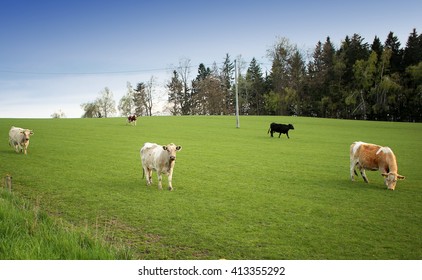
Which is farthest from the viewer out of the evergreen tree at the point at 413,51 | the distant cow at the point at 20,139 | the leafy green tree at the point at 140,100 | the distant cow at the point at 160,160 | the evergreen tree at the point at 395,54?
the leafy green tree at the point at 140,100

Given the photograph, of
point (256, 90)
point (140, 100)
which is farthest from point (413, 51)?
point (140, 100)

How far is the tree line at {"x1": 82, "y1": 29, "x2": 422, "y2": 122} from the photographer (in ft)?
142

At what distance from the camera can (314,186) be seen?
9.30 meters

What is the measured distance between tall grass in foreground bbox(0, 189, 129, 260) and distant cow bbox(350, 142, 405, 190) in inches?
308

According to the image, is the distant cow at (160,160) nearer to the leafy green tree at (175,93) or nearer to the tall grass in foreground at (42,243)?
the tall grass in foreground at (42,243)

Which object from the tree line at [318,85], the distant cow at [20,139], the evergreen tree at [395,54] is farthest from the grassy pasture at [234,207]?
the evergreen tree at [395,54]

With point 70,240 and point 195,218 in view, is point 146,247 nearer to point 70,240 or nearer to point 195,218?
point 70,240

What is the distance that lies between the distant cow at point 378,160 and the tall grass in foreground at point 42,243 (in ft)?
25.6

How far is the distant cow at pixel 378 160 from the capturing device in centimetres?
900

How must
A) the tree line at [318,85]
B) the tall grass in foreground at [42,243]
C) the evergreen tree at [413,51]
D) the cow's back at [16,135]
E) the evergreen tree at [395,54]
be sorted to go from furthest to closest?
the evergreen tree at [395,54] → the tree line at [318,85] → the evergreen tree at [413,51] → the cow's back at [16,135] → the tall grass in foreground at [42,243]

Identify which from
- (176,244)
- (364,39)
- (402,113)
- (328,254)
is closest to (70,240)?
(176,244)

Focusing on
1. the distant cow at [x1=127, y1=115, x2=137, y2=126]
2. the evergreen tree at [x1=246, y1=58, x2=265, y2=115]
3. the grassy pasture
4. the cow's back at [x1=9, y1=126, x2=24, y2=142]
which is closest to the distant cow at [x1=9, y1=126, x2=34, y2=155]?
the cow's back at [x1=9, y1=126, x2=24, y2=142]

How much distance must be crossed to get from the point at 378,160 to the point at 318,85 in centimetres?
5720

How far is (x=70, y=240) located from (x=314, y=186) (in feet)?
23.3
